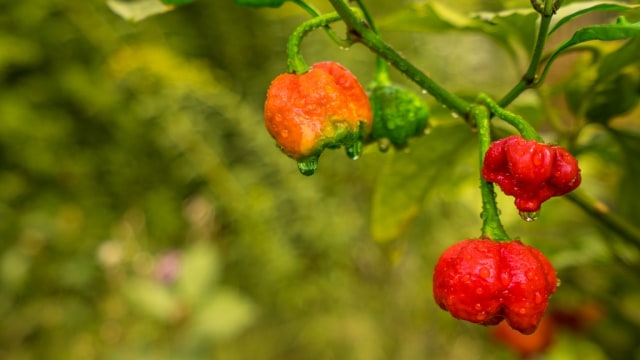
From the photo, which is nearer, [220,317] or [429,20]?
[429,20]

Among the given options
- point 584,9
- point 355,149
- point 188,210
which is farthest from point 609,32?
point 188,210

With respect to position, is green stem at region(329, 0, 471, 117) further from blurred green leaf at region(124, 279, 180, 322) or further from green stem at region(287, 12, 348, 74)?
blurred green leaf at region(124, 279, 180, 322)

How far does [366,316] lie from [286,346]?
0.24 meters

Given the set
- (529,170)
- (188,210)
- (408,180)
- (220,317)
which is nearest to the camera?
(529,170)

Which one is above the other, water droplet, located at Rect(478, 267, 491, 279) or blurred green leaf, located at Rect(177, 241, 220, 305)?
water droplet, located at Rect(478, 267, 491, 279)

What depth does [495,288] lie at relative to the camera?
364mm

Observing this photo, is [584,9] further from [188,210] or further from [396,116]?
[188,210]

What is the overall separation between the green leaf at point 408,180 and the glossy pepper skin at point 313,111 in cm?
17

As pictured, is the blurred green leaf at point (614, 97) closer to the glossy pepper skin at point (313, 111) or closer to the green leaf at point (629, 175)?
the green leaf at point (629, 175)

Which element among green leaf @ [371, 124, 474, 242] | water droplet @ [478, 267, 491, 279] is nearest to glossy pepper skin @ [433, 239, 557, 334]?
water droplet @ [478, 267, 491, 279]

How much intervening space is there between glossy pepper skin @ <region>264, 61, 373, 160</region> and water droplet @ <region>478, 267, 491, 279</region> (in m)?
0.11

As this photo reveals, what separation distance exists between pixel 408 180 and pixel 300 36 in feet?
0.72

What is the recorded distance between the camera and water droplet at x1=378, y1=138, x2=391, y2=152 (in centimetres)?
48

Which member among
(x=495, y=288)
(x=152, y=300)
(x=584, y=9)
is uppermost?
(x=584, y=9)
